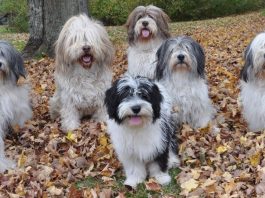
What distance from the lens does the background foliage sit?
19156 millimetres

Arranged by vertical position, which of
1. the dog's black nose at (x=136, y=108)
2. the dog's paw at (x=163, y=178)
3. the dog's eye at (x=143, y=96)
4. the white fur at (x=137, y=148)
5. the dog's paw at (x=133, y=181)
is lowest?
the dog's paw at (x=133, y=181)

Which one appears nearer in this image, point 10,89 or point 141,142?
point 141,142

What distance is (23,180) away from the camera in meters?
4.62

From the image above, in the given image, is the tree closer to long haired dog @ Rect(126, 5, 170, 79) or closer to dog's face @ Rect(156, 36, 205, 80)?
long haired dog @ Rect(126, 5, 170, 79)

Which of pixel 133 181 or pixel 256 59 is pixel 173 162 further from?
pixel 256 59

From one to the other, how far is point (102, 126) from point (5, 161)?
→ 1.28 meters

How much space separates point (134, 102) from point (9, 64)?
2129 mm

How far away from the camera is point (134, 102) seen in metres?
4.06

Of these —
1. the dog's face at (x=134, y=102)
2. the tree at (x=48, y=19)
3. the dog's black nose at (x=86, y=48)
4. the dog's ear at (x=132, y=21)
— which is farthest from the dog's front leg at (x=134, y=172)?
the tree at (x=48, y=19)

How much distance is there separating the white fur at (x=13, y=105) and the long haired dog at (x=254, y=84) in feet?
8.44

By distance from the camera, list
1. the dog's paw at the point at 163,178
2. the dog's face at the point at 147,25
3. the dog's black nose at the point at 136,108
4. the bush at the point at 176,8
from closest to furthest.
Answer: the dog's black nose at the point at 136,108 → the dog's paw at the point at 163,178 → the dog's face at the point at 147,25 → the bush at the point at 176,8

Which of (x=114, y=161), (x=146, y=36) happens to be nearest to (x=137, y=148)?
(x=114, y=161)

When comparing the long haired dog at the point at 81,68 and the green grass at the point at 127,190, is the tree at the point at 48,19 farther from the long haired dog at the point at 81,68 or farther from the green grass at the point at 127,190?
the green grass at the point at 127,190

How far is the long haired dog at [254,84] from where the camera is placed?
495cm
